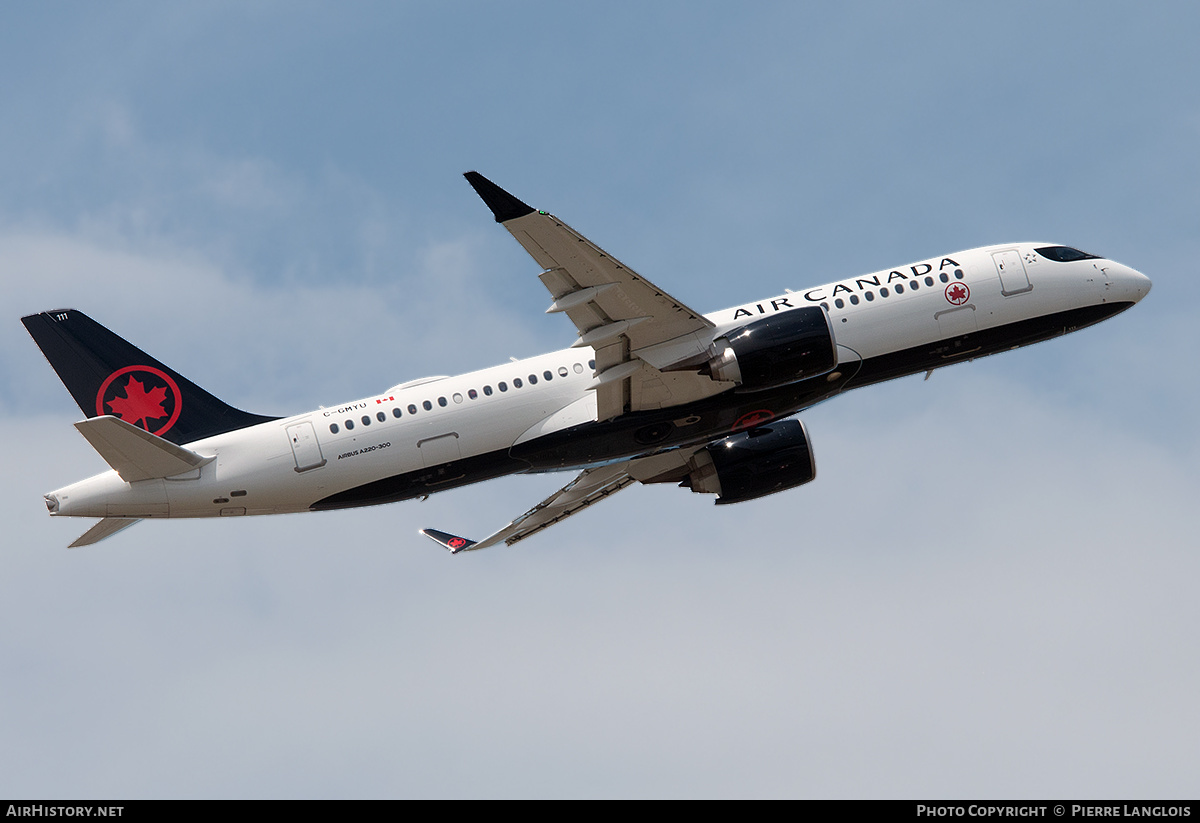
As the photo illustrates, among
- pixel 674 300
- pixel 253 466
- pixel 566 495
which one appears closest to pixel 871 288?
pixel 674 300

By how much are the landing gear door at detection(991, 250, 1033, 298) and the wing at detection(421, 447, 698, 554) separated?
12.1 m

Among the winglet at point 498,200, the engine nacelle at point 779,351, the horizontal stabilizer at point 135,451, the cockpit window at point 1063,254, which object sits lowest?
the horizontal stabilizer at point 135,451

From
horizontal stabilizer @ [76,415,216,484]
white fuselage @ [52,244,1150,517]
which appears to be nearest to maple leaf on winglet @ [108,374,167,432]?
white fuselage @ [52,244,1150,517]

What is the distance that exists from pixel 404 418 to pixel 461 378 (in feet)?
7.68

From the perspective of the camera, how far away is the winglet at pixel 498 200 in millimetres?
31656

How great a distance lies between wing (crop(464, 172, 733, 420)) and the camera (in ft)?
111

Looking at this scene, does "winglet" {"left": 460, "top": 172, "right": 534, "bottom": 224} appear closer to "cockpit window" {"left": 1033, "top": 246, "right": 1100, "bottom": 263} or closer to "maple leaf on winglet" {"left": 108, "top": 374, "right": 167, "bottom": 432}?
"maple leaf on winglet" {"left": 108, "top": 374, "right": 167, "bottom": 432}

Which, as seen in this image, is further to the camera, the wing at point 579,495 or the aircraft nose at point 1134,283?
the wing at point 579,495

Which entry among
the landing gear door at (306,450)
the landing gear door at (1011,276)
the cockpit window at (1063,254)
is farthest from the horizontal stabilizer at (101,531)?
the cockpit window at (1063,254)

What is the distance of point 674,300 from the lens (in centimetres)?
3728

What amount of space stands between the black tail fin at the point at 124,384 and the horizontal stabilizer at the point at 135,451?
1.91 metres

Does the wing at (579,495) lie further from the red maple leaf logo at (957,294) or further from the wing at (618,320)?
the red maple leaf logo at (957,294)
